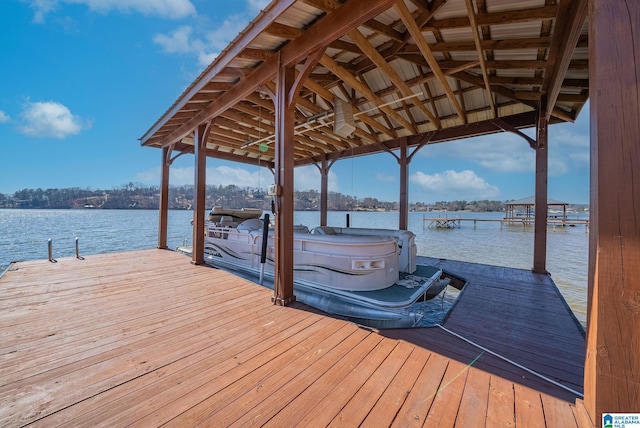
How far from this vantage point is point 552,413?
1412 mm

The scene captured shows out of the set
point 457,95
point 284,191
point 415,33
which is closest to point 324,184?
point 457,95

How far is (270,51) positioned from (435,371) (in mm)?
4031

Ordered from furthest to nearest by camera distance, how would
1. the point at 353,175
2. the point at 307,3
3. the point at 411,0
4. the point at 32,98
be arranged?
the point at 32,98
the point at 353,175
the point at 411,0
the point at 307,3

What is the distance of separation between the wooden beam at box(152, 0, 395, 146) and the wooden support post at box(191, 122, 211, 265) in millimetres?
1313

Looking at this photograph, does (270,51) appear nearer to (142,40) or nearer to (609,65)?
(609,65)

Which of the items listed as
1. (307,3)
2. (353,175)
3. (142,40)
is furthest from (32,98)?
(307,3)

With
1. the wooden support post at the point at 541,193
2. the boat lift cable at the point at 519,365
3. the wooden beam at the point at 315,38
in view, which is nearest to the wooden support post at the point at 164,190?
the wooden beam at the point at 315,38

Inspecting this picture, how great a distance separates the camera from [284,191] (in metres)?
3.16

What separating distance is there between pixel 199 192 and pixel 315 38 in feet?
12.8

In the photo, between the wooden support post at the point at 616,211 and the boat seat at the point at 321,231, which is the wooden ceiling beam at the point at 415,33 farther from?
the boat seat at the point at 321,231

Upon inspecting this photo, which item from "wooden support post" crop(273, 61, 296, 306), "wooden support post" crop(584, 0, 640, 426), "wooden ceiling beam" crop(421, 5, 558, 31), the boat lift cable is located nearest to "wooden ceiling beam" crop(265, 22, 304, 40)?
"wooden support post" crop(273, 61, 296, 306)

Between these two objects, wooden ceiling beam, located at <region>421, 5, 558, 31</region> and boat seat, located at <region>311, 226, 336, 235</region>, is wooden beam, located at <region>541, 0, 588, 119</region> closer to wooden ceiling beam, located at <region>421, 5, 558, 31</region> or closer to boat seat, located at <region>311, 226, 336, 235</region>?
wooden ceiling beam, located at <region>421, 5, 558, 31</region>

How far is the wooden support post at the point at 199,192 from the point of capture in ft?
17.1

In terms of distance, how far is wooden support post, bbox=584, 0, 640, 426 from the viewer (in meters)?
1.10
